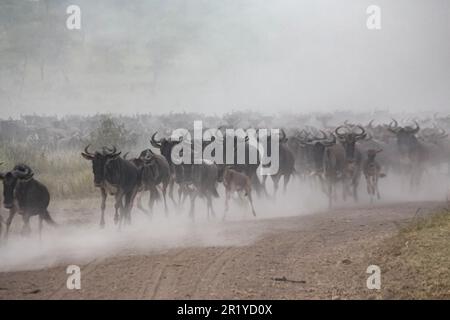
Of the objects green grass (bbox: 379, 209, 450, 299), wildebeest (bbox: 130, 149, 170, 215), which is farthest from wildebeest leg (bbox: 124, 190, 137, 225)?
green grass (bbox: 379, 209, 450, 299)

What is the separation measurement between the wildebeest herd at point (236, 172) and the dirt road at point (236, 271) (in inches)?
120

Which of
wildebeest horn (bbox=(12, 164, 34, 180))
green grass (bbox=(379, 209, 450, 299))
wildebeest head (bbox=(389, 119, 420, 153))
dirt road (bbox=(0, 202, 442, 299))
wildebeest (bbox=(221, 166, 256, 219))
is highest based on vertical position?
wildebeest head (bbox=(389, 119, 420, 153))

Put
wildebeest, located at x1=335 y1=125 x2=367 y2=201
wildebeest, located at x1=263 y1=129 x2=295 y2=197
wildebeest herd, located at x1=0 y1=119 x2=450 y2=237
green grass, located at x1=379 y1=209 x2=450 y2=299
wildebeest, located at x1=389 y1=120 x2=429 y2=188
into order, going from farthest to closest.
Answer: wildebeest, located at x1=389 y1=120 x2=429 y2=188
wildebeest, located at x1=263 y1=129 x2=295 y2=197
wildebeest, located at x1=335 y1=125 x2=367 y2=201
wildebeest herd, located at x1=0 y1=119 x2=450 y2=237
green grass, located at x1=379 y1=209 x2=450 y2=299

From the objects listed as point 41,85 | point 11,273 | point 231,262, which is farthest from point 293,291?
point 41,85

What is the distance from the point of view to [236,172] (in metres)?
14.4

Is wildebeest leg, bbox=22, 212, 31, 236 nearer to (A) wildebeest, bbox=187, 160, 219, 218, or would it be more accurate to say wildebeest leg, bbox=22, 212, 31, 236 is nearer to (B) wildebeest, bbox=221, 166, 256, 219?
(A) wildebeest, bbox=187, 160, 219, 218

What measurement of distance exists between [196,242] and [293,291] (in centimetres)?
376

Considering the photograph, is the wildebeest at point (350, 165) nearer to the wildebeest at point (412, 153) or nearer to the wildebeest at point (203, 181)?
the wildebeest at point (412, 153)

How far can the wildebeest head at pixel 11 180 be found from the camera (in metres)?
11.3

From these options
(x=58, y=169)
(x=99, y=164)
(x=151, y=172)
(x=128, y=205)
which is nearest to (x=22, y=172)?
(x=99, y=164)

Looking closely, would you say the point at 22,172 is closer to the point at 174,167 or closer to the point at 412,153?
the point at 174,167

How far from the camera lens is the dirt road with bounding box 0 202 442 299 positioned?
7.39 metres

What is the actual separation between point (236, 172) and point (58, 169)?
8.96 m
